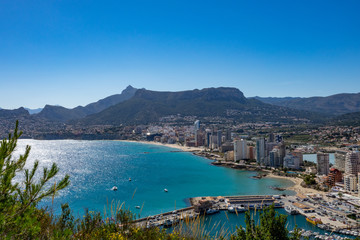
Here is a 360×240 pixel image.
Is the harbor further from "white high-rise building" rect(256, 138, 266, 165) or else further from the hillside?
the hillside

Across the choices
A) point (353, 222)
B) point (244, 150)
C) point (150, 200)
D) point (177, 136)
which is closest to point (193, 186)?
point (150, 200)

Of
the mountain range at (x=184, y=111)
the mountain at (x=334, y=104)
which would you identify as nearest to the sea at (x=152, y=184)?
the mountain range at (x=184, y=111)

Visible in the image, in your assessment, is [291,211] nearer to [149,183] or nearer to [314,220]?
[314,220]

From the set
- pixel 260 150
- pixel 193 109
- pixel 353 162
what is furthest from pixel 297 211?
pixel 193 109

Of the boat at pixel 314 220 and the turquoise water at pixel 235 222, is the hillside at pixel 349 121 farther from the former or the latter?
the turquoise water at pixel 235 222

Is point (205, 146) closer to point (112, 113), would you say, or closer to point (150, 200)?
point (150, 200)

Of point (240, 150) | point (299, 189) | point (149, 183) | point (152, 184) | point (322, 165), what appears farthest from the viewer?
point (240, 150)

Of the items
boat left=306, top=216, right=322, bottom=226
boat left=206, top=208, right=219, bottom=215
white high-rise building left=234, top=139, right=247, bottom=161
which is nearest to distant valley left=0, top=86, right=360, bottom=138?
white high-rise building left=234, top=139, right=247, bottom=161
